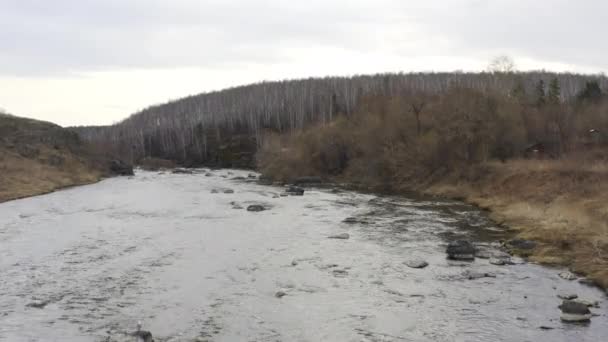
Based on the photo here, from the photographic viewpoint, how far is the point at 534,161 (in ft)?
176

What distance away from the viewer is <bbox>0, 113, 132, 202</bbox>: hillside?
6091 cm

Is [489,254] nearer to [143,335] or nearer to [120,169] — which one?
[143,335]

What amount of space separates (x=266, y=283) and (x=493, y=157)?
4598 centimetres

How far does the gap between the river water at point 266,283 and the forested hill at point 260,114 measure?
105 m

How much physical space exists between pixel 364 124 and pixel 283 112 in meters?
86.9

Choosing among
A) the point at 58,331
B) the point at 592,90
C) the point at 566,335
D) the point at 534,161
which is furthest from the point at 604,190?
the point at 592,90

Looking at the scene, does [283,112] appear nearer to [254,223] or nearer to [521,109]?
[521,109]

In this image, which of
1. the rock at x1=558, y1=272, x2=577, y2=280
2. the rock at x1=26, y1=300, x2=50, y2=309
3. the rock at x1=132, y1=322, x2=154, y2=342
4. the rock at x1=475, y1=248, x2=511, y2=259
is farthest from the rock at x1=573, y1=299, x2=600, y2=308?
the rock at x1=26, y1=300, x2=50, y2=309

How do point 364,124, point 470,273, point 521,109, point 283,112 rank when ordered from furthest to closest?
point 283,112, point 364,124, point 521,109, point 470,273

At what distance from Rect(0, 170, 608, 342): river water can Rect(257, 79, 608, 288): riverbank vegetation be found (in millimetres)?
3577

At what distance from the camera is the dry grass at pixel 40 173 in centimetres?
5796

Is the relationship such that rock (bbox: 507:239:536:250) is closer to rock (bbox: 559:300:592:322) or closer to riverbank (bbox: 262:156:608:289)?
riverbank (bbox: 262:156:608:289)

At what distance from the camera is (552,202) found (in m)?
38.8

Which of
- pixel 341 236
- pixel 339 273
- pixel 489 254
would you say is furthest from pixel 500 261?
pixel 341 236
